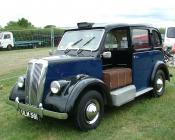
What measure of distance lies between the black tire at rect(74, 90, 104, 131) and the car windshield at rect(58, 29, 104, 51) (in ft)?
3.70

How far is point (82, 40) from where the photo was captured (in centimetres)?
688

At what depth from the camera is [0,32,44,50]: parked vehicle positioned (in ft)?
102

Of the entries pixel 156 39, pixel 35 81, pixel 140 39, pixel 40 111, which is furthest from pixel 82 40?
pixel 156 39

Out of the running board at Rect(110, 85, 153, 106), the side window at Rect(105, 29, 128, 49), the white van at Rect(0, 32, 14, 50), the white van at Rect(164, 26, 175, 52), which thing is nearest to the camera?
the running board at Rect(110, 85, 153, 106)

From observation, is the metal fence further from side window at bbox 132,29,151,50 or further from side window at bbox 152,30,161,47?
side window at bbox 132,29,151,50

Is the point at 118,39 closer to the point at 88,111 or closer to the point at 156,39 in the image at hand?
the point at 156,39

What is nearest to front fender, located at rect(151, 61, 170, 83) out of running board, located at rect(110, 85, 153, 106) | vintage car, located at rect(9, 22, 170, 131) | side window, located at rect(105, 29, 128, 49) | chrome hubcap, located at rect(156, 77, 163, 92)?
vintage car, located at rect(9, 22, 170, 131)

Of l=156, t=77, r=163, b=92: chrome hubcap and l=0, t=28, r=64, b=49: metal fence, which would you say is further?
l=0, t=28, r=64, b=49: metal fence

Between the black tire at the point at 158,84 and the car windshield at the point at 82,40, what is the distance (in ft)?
7.37

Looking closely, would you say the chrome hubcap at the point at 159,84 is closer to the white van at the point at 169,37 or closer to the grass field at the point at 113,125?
the grass field at the point at 113,125

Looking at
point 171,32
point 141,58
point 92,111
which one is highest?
point 171,32

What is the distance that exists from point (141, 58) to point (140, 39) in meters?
0.49

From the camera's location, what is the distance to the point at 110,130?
5816 millimetres

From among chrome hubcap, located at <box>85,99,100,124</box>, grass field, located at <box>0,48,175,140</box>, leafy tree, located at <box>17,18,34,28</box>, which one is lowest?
grass field, located at <box>0,48,175,140</box>
